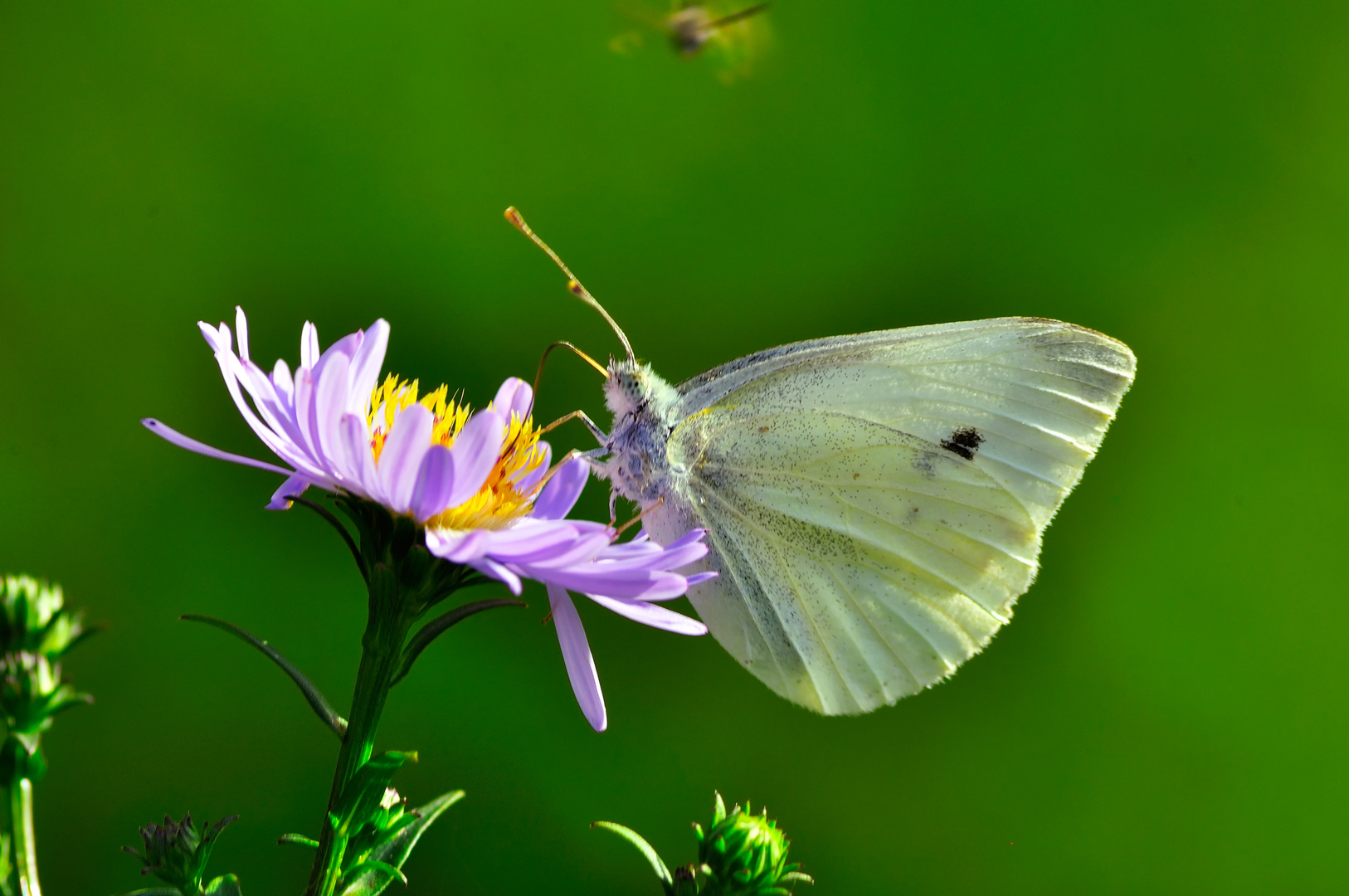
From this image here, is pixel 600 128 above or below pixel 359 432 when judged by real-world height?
above

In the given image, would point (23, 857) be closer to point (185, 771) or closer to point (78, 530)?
point (185, 771)

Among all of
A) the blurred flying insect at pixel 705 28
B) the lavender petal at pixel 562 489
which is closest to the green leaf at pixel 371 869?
the lavender petal at pixel 562 489

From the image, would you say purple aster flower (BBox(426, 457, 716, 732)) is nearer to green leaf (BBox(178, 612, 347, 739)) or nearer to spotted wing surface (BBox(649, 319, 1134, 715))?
green leaf (BBox(178, 612, 347, 739))

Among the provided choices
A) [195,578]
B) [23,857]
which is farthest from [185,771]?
[23,857]

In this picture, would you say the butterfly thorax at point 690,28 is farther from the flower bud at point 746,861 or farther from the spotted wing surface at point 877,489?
the flower bud at point 746,861

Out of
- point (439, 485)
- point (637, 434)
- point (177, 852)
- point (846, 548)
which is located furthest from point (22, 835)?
point (846, 548)

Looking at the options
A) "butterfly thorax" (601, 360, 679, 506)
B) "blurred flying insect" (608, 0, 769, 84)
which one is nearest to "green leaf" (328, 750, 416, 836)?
"butterfly thorax" (601, 360, 679, 506)
